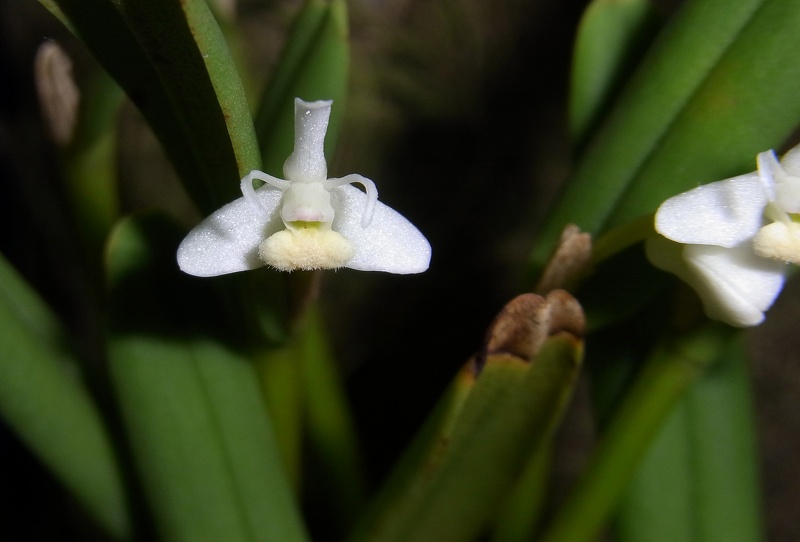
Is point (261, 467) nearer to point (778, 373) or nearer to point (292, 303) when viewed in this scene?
point (292, 303)

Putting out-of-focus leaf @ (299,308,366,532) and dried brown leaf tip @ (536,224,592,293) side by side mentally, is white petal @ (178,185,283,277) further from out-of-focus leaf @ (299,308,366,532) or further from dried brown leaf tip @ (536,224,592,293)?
out-of-focus leaf @ (299,308,366,532)

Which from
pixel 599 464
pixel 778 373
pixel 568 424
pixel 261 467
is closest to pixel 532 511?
pixel 599 464

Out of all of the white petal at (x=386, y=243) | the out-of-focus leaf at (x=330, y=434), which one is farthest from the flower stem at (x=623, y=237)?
the out-of-focus leaf at (x=330, y=434)

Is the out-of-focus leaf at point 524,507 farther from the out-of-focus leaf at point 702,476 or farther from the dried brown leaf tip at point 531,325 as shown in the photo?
the dried brown leaf tip at point 531,325

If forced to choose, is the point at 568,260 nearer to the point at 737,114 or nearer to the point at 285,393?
the point at 737,114

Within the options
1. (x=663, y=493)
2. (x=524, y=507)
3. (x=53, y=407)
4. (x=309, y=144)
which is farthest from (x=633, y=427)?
(x=53, y=407)

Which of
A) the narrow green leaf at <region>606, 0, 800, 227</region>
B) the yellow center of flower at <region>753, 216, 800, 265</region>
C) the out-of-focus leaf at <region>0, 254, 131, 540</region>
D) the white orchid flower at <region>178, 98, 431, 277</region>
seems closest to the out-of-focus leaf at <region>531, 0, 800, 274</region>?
the narrow green leaf at <region>606, 0, 800, 227</region>
